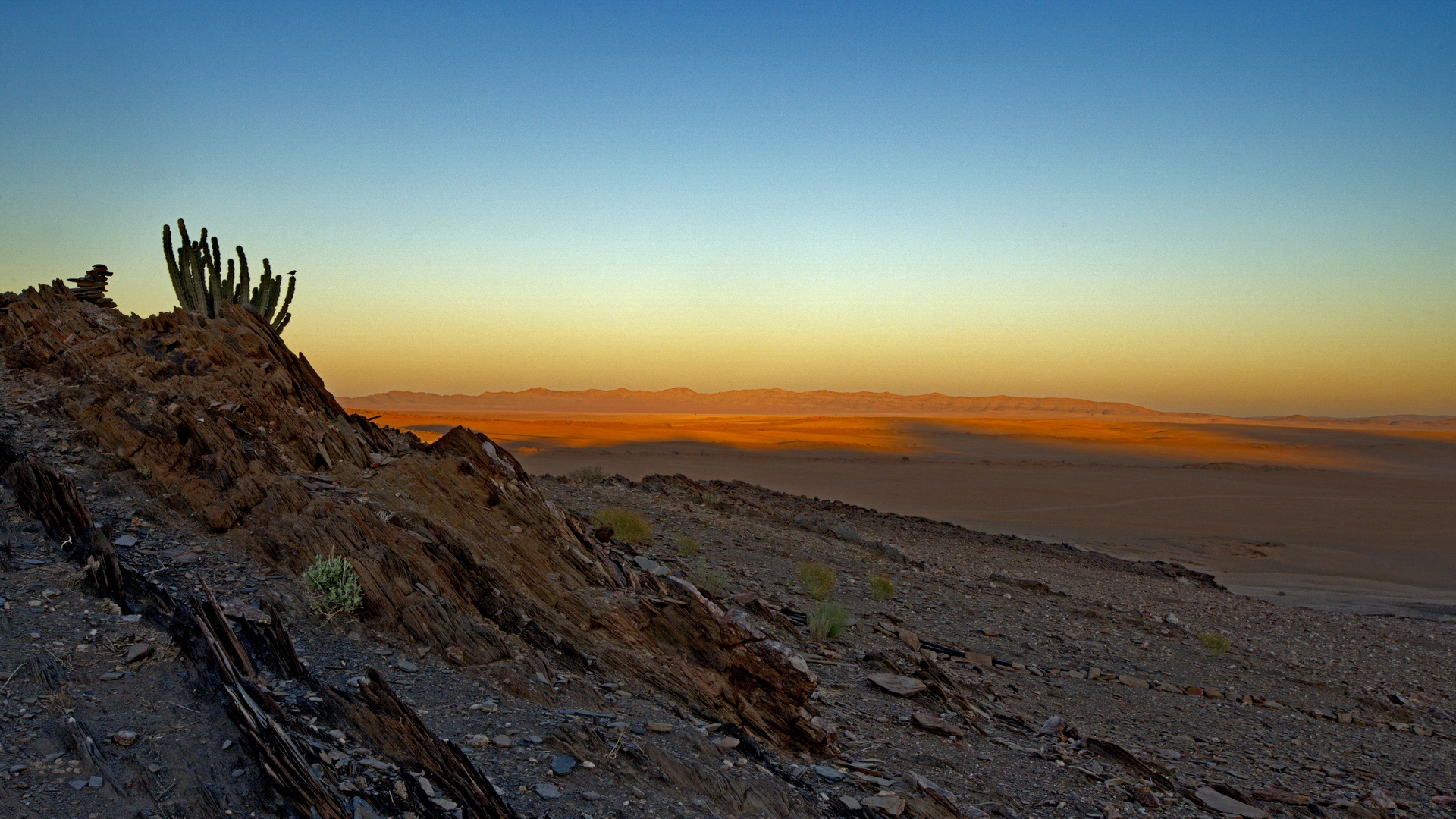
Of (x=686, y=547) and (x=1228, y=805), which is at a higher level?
(x=686, y=547)

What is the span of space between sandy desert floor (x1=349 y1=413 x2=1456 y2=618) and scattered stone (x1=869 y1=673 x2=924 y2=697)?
1556 centimetres

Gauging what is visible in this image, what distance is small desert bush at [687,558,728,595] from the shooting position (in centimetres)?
1179

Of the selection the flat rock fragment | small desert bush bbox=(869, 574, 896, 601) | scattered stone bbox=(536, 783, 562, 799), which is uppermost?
scattered stone bbox=(536, 783, 562, 799)

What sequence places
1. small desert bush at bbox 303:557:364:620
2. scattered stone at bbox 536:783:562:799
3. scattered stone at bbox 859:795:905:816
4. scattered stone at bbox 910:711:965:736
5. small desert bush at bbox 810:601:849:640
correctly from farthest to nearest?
small desert bush at bbox 810:601:849:640, scattered stone at bbox 910:711:965:736, small desert bush at bbox 303:557:364:620, scattered stone at bbox 859:795:905:816, scattered stone at bbox 536:783:562:799

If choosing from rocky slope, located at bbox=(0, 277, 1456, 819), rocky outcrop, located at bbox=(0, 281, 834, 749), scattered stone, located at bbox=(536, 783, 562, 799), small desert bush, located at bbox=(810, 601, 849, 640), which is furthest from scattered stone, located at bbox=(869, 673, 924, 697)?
scattered stone, located at bbox=(536, 783, 562, 799)

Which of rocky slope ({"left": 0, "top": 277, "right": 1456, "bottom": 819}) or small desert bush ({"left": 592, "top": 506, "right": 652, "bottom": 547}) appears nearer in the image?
rocky slope ({"left": 0, "top": 277, "right": 1456, "bottom": 819})

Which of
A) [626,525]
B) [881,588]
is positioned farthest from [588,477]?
[881,588]

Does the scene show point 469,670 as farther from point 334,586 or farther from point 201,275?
point 201,275

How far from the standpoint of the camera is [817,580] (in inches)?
518

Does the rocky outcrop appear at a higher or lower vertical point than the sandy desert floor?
higher

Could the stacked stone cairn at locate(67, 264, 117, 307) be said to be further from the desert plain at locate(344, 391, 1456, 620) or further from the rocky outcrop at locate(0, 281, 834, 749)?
Result: the desert plain at locate(344, 391, 1456, 620)

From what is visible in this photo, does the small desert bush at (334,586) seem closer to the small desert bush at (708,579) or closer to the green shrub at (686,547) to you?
the small desert bush at (708,579)

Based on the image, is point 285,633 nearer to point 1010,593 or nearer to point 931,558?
point 1010,593

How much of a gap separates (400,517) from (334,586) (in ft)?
4.10
